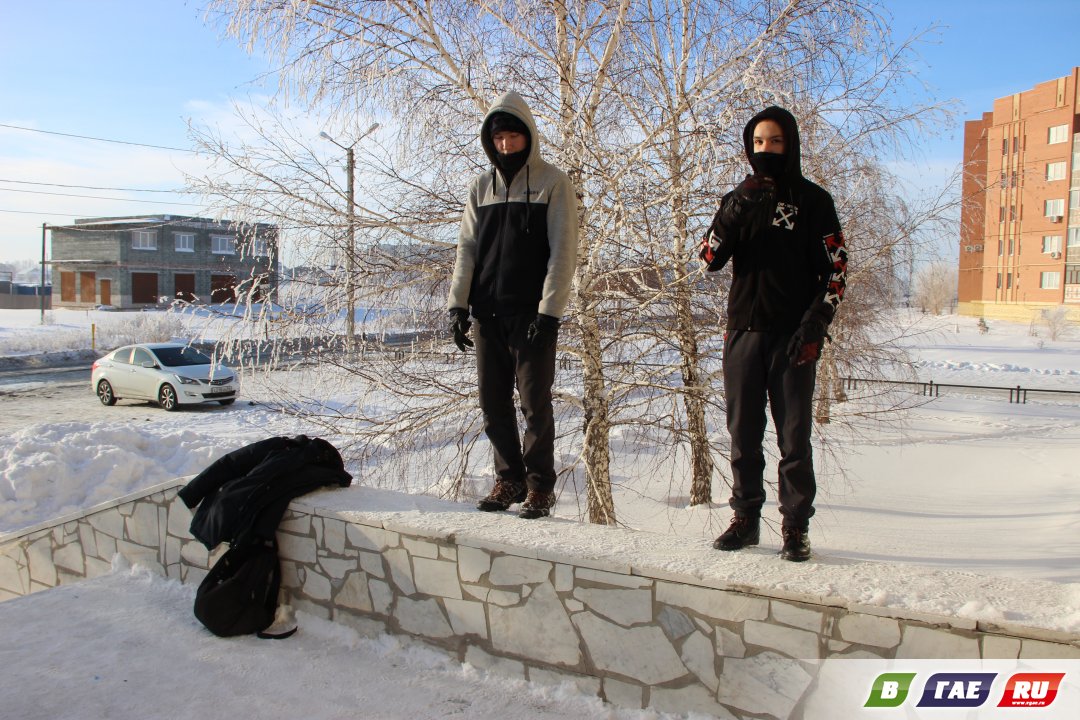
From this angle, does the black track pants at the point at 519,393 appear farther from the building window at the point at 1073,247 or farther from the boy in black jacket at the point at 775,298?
the building window at the point at 1073,247

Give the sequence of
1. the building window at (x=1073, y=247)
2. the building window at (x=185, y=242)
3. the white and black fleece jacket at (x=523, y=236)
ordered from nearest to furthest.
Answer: the white and black fleece jacket at (x=523, y=236)
the building window at (x=185, y=242)
the building window at (x=1073, y=247)

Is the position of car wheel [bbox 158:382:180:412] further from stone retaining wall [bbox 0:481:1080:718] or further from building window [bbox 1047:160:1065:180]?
building window [bbox 1047:160:1065:180]

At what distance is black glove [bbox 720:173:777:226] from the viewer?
3027 millimetres

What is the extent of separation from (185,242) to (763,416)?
49073mm

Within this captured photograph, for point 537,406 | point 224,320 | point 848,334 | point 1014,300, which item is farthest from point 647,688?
point 1014,300

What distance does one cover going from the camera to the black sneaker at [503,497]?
3.75 metres

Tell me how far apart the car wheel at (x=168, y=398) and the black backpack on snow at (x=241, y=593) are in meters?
14.1

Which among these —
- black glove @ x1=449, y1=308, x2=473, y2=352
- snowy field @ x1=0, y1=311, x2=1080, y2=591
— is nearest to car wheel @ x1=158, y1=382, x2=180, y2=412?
snowy field @ x1=0, y1=311, x2=1080, y2=591

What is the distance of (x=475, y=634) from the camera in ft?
10.4

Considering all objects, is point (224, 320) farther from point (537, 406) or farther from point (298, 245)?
point (537, 406)

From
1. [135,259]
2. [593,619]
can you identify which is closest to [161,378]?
[593,619]

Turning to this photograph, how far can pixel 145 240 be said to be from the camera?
44719mm
